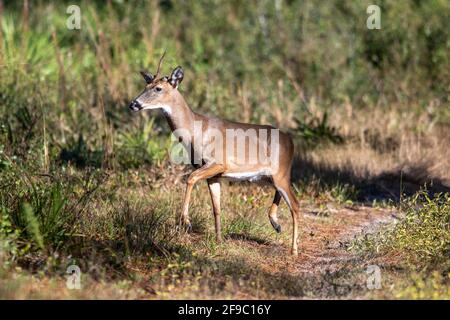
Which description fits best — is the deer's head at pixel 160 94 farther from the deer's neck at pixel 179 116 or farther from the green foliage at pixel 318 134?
the green foliage at pixel 318 134

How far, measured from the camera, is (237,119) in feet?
47.7

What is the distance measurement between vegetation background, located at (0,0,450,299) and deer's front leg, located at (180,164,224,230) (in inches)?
9.5

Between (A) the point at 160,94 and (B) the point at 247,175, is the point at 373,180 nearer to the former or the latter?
(B) the point at 247,175

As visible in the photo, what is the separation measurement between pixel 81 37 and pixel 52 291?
1014 centimetres

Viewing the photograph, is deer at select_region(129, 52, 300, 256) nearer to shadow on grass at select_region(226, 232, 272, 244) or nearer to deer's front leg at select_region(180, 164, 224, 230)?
deer's front leg at select_region(180, 164, 224, 230)

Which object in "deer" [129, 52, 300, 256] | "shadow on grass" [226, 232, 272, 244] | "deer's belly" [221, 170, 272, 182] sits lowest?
"shadow on grass" [226, 232, 272, 244]

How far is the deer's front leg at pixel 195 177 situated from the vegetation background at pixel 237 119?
0.24 m

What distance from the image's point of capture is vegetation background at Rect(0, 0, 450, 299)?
766 centimetres

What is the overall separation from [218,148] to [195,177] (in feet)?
1.40

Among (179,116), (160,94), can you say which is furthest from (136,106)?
(179,116)

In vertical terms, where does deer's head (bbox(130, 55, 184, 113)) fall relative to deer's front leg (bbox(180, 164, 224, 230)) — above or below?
above

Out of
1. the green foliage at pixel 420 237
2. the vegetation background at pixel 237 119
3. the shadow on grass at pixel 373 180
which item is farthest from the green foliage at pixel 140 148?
the green foliage at pixel 420 237

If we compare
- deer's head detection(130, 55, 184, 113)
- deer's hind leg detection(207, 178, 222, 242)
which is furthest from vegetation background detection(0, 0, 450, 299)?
deer's head detection(130, 55, 184, 113)

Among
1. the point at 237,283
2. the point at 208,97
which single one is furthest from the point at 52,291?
the point at 208,97
